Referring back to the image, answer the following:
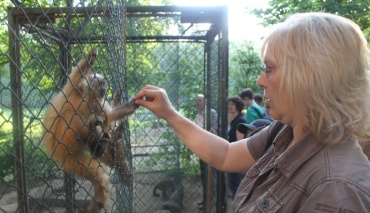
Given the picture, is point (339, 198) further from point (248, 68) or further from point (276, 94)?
point (248, 68)

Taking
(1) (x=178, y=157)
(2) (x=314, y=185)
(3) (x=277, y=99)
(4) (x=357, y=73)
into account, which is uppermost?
(4) (x=357, y=73)

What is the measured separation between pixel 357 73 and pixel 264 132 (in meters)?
0.71

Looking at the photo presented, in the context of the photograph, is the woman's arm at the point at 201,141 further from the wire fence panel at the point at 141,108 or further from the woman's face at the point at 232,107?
the woman's face at the point at 232,107

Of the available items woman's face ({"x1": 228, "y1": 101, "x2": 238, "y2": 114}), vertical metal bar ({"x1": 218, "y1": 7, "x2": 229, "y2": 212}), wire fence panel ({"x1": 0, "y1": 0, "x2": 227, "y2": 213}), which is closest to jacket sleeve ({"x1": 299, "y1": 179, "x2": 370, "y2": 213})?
wire fence panel ({"x1": 0, "y1": 0, "x2": 227, "y2": 213})

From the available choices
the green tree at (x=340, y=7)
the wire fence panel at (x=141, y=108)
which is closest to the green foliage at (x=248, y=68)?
the green tree at (x=340, y=7)

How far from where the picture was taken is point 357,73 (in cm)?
123

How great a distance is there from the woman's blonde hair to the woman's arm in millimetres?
A: 778

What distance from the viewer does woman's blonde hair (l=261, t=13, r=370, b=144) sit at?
1.18 metres

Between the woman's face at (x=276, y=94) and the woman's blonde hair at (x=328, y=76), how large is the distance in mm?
41

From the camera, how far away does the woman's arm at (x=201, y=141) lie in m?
1.99

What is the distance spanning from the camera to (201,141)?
80.8 inches

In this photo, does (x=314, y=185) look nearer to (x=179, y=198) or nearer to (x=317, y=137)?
(x=317, y=137)

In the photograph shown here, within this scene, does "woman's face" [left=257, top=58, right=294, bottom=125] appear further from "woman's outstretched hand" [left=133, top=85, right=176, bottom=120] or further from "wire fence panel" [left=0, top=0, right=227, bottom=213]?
"wire fence panel" [left=0, top=0, right=227, bottom=213]

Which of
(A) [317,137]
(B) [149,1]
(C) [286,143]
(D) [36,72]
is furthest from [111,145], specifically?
(B) [149,1]
